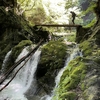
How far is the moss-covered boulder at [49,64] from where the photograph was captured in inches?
402

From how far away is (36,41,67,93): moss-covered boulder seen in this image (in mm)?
10203

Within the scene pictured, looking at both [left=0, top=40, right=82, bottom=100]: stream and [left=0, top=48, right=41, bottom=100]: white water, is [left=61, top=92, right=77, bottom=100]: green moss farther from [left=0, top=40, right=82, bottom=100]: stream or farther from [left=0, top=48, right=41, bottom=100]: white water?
[left=0, top=48, right=41, bottom=100]: white water

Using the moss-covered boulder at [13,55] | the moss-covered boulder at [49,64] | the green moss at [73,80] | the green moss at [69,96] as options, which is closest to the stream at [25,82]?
the moss-covered boulder at [49,64]

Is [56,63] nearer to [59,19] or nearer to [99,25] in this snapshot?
[99,25]

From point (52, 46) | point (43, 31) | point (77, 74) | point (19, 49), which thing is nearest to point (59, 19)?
point (43, 31)

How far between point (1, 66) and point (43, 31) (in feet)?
22.0

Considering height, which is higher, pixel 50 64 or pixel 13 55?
pixel 50 64

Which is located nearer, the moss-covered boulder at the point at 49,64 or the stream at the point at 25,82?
the stream at the point at 25,82

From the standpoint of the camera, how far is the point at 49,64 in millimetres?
10758

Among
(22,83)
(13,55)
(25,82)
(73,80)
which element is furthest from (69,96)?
(13,55)

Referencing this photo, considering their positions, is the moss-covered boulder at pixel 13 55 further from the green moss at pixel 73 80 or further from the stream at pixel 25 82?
the green moss at pixel 73 80

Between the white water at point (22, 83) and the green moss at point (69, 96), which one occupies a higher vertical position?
the green moss at point (69, 96)

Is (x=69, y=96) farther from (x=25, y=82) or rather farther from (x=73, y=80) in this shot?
(x=25, y=82)

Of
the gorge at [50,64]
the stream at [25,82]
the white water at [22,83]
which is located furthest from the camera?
the white water at [22,83]
